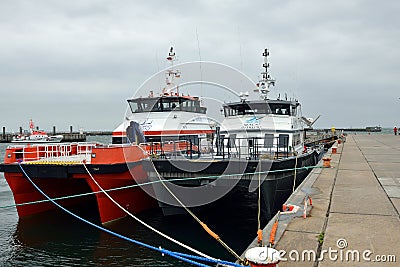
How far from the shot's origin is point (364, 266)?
4.34 metres

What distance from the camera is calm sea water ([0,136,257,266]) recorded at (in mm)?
9922

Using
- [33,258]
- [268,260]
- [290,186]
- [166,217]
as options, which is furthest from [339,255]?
[166,217]

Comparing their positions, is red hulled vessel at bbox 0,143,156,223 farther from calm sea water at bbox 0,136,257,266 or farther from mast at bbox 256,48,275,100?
mast at bbox 256,48,275,100

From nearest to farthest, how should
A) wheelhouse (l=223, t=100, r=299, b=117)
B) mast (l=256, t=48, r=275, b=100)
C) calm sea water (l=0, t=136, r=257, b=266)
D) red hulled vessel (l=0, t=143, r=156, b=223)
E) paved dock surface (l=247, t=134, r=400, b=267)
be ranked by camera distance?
1. paved dock surface (l=247, t=134, r=400, b=267)
2. calm sea water (l=0, t=136, r=257, b=266)
3. red hulled vessel (l=0, t=143, r=156, b=223)
4. wheelhouse (l=223, t=100, r=299, b=117)
5. mast (l=256, t=48, r=275, b=100)

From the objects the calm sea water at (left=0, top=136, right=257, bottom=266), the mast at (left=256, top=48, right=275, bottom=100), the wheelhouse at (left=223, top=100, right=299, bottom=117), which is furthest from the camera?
the mast at (left=256, top=48, right=275, bottom=100)

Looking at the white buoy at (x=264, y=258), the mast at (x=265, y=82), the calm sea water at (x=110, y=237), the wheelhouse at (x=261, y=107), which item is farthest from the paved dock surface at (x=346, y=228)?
the mast at (x=265, y=82)

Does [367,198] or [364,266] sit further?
[367,198]

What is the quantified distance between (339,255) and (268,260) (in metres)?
1.69

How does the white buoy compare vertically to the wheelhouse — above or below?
below

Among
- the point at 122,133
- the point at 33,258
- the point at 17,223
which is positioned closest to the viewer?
the point at 33,258

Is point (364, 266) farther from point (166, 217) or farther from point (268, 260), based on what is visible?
point (166, 217)

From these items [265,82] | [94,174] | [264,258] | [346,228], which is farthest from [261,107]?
[264,258]

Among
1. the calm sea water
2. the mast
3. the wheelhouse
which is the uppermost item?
the mast

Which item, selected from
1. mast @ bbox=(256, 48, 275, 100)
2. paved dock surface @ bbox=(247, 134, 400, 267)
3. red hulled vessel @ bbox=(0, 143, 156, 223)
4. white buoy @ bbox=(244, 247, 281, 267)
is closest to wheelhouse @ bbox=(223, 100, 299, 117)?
mast @ bbox=(256, 48, 275, 100)
